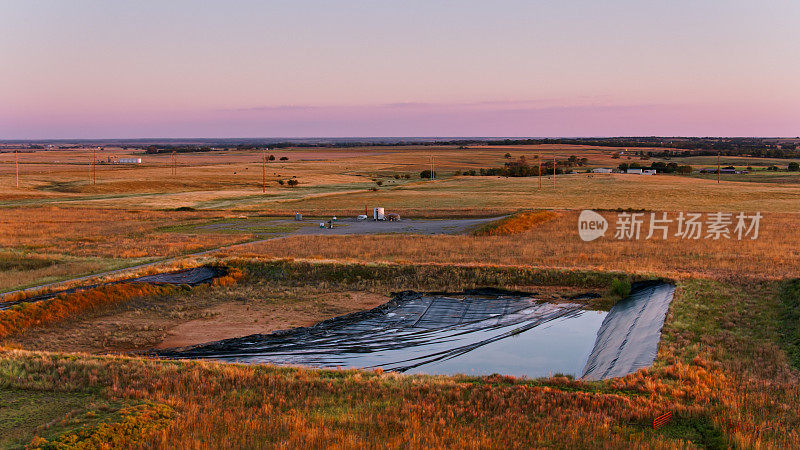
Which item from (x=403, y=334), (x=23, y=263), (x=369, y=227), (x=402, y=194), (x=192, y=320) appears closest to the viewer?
(x=403, y=334)

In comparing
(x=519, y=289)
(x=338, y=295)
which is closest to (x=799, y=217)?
(x=519, y=289)

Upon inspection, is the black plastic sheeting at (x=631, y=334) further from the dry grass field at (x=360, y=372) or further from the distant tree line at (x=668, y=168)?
the distant tree line at (x=668, y=168)

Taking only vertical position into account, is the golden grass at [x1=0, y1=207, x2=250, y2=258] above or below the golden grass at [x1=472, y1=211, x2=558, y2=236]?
below

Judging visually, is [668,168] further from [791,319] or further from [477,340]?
[477,340]

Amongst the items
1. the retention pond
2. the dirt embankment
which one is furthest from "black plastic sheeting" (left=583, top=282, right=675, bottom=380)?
the dirt embankment

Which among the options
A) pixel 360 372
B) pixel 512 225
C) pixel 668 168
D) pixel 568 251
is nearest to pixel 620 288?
pixel 568 251

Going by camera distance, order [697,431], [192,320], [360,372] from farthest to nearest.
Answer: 1. [192,320]
2. [360,372]
3. [697,431]

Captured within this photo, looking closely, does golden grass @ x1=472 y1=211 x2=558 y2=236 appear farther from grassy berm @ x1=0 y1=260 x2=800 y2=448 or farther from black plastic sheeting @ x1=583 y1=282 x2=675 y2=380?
grassy berm @ x1=0 y1=260 x2=800 y2=448
